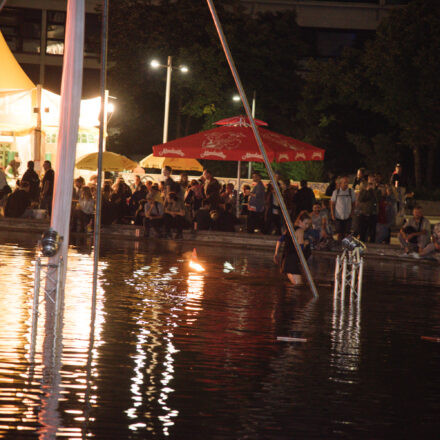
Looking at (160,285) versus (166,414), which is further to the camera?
(160,285)

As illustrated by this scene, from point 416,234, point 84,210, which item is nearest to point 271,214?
point 416,234

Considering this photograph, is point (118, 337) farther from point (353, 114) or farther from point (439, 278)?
point (353, 114)

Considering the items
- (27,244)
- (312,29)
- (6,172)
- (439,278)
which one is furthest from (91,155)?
(312,29)

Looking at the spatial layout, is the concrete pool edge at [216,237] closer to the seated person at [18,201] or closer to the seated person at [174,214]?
the seated person at [18,201]

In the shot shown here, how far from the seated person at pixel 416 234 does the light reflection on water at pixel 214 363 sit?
6985 millimetres

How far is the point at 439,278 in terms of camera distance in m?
18.7

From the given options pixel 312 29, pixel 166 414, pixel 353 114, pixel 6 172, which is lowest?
pixel 166 414

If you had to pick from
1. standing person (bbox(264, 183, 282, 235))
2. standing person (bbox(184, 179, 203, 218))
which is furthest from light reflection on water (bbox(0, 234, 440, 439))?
standing person (bbox(184, 179, 203, 218))

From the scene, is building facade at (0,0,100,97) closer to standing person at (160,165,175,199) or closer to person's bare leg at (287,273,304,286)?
standing person at (160,165,175,199)

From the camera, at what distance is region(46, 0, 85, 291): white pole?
11.8 metres

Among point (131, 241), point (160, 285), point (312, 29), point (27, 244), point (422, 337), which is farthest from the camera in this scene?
point (312, 29)

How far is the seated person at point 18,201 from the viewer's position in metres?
26.6

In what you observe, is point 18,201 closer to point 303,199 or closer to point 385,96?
point 303,199

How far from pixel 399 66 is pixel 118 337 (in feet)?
125
